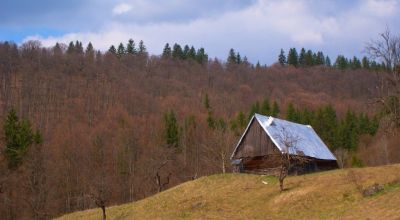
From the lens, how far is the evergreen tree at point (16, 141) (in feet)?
245

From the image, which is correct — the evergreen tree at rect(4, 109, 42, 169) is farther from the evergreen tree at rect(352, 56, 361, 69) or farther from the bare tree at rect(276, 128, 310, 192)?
the evergreen tree at rect(352, 56, 361, 69)

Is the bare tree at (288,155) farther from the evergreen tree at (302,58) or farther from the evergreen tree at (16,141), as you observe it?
the evergreen tree at (302,58)

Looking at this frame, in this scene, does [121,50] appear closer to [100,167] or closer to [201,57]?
[201,57]

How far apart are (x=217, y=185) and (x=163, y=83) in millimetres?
116853

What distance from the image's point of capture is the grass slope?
36031mm

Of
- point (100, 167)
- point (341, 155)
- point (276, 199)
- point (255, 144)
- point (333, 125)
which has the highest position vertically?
point (333, 125)

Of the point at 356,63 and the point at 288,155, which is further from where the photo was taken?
the point at 356,63

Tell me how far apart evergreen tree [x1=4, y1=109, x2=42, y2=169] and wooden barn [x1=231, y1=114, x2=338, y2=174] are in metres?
33.0

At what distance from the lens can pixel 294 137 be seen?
56312mm

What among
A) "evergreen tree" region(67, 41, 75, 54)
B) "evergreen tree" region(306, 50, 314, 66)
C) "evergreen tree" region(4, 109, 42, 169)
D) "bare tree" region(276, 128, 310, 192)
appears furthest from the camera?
"evergreen tree" region(306, 50, 314, 66)

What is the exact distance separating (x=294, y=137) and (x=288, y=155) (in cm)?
1111

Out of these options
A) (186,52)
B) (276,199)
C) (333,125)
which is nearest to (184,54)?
(186,52)

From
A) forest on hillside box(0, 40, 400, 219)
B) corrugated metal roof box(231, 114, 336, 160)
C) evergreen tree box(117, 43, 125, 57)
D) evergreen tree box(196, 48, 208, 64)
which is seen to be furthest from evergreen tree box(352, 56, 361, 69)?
corrugated metal roof box(231, 114, 336, 160)

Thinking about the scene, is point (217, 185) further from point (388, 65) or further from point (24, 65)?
point (24, 65)
